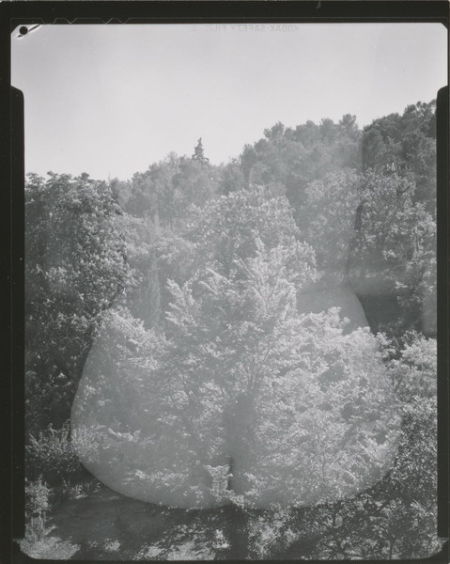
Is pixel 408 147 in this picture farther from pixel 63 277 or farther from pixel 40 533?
pixel 40 533

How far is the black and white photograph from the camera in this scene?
1899mm

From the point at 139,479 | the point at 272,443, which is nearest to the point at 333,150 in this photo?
the point at 272,443

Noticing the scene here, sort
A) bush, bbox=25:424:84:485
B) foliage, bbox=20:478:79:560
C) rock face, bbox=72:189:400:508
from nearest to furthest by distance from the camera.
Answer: foliage, bbox=20:478:79:560
bush, bbox=25:424:84:485
rock face, bbox=72:189:400:508

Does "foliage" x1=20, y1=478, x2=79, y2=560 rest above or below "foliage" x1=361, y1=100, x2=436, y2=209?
below

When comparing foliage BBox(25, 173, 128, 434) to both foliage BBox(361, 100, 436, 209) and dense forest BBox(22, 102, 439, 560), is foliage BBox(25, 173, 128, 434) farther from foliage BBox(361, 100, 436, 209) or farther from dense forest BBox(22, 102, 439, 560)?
foliage BBox(361, 100, 436, 209)

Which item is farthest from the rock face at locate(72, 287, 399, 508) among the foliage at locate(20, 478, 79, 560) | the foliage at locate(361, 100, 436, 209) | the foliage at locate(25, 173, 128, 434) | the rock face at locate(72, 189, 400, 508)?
the foliage at locate(361, 100, 436, 209)

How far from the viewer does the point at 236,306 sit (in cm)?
241

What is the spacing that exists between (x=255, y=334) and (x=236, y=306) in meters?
0.21

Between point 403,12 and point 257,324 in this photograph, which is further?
point 257,324

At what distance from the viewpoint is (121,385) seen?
→ 2.30m

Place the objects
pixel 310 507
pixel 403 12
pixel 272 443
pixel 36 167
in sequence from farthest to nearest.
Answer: pixel 272 443 < pixel 310 507 < pixel 36 167 < pixel 403 12

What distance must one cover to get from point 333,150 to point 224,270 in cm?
88

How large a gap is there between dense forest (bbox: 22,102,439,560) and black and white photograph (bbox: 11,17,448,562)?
0.01 metres

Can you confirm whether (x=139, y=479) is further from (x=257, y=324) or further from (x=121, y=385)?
(x=257, y=324)
